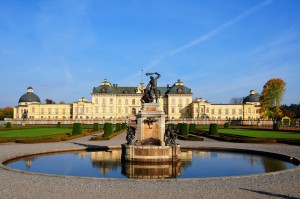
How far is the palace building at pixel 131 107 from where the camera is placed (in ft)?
261

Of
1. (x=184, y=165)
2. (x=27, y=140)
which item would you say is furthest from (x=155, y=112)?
(x=27, y=140)

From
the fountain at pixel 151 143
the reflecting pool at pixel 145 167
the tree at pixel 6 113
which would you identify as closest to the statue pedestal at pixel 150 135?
the fountain at pixel 151 143

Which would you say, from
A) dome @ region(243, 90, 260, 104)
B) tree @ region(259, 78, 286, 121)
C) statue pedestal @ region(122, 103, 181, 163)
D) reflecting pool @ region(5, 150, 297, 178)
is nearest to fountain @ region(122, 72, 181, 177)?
statue pedestal @ region(122, 103, 181, 163)

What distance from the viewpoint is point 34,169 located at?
11977 millimetres

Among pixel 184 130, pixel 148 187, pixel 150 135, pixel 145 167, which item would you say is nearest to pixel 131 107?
pixel 184 130

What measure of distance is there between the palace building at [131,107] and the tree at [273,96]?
852 inches

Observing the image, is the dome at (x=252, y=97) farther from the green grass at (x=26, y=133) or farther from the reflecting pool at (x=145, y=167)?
the reflecting pool at (x=145, y=167)

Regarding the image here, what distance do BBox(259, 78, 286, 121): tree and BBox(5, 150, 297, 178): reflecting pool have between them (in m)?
46.1

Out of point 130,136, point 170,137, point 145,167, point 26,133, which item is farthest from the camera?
point 26,133

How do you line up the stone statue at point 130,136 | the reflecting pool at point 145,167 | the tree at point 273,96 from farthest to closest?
the tree at point 273,96
the stone statue at point 130,136
the reflecting pool at point 145,167

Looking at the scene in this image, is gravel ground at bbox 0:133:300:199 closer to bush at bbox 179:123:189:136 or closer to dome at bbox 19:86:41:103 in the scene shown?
bush at bbox 179:123:189:136

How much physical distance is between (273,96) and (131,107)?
3610cm

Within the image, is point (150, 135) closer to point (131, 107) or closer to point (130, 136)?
point (130, 136)

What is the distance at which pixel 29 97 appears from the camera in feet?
294
